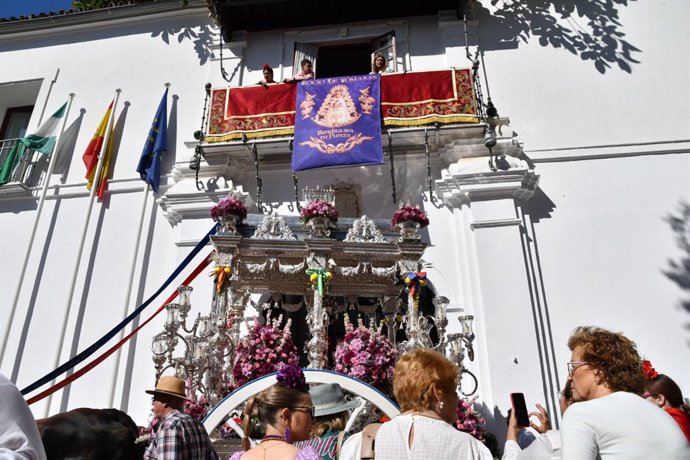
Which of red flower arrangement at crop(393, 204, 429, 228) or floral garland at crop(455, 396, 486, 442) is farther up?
red flower arrangement at crop(393, 204, 429, 228)

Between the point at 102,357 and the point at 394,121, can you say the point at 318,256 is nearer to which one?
the point at 394,121

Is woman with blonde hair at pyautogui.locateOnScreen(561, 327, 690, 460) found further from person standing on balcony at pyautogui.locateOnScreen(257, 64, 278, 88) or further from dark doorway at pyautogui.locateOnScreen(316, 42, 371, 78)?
dark doorway at pyautogui.locateOnScreen(316, 42, 371, 78)

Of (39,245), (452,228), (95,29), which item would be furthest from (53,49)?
(452,228)

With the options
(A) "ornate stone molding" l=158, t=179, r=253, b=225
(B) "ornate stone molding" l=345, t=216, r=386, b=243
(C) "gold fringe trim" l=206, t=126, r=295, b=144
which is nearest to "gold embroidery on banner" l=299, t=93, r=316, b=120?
(C) "gold fringe trim" l=206, t=126, r=295, b=144

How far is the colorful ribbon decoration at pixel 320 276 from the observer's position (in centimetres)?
640

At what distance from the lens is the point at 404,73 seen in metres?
9.35

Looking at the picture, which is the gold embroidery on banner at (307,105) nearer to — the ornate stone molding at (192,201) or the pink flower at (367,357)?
the ornate stone molding at (192,201)

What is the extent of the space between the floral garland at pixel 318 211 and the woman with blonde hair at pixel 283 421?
165 inches

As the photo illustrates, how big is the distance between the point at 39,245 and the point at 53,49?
531cm

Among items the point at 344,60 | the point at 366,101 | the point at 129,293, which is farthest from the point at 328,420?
the point at 344,60

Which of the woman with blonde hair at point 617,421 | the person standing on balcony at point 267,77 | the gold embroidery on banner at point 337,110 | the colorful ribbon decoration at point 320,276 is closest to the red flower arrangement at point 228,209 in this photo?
the colorful ribbon decoration at point 320,276

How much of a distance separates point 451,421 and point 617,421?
0.73 m

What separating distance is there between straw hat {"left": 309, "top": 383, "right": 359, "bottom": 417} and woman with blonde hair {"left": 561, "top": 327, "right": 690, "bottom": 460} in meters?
2.44

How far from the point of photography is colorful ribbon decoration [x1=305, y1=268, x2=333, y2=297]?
21.0ft
